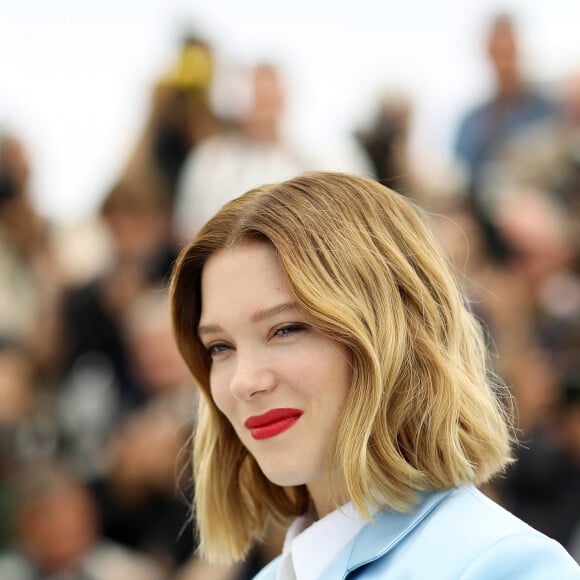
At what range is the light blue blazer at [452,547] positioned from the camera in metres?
1.46

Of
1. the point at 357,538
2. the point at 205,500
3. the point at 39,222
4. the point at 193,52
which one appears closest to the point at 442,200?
the point at 193,52

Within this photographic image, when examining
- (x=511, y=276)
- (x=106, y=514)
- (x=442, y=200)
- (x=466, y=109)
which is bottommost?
(x=106, y=514)

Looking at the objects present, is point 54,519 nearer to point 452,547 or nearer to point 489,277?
point 489,277

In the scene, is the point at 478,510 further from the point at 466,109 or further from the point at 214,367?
the point at 466,109

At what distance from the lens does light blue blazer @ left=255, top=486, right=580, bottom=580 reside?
1464mm

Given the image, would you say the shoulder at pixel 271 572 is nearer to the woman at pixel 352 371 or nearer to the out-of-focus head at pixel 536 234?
the woman at pixel 352 371

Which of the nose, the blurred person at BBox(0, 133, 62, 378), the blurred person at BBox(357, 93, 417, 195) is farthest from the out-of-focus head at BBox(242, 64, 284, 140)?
the nose

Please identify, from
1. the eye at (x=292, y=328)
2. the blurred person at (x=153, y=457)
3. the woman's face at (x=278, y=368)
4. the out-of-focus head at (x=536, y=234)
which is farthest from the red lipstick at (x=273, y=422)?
the out-of-focus head at (x=536, y=234)

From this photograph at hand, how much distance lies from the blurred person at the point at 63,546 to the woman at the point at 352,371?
2.75 m

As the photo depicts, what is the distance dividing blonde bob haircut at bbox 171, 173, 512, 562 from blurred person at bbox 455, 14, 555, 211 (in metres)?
3.18

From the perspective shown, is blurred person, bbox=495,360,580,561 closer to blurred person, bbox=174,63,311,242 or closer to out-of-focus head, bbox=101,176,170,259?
blurred person, bbox=174,63,311,242

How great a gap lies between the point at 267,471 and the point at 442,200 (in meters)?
3.21

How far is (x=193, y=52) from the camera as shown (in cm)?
524

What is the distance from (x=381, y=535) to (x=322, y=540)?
6.0 inches
